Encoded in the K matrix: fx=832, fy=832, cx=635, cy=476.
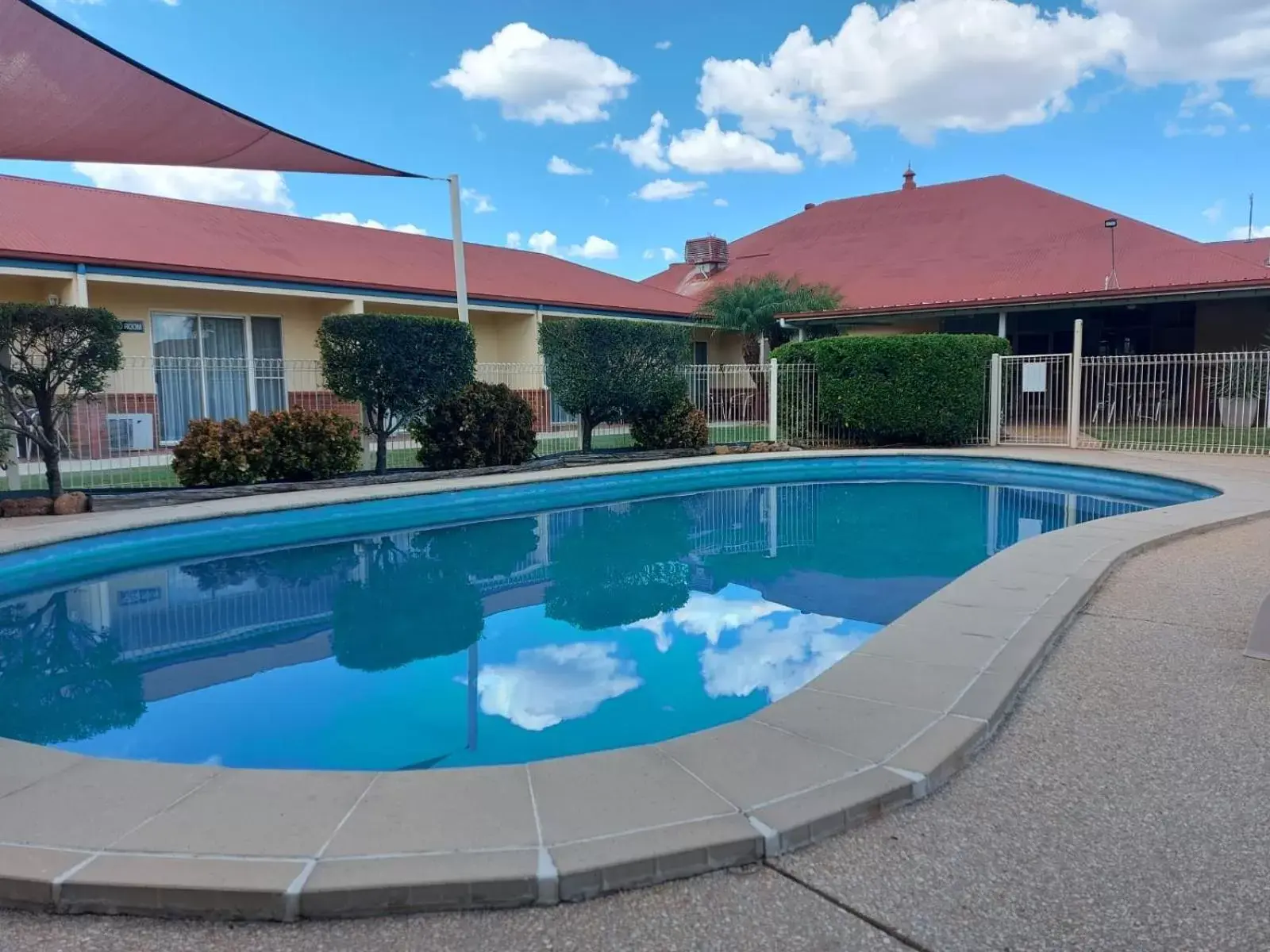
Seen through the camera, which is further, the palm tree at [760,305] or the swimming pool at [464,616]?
the palm tree at [760,305]

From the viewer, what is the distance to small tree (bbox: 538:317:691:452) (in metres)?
14.8

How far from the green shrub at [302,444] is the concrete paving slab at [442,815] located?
31.4 ft

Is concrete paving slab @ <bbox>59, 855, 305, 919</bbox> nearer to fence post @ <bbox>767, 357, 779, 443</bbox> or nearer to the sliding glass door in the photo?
the sliding glass door

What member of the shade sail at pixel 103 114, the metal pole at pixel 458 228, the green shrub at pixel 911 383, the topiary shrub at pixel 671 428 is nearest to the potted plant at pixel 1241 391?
the green shrub at pixel 911 383

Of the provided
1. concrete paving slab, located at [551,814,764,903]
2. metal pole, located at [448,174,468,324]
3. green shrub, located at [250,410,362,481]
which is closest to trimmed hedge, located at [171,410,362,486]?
green shrub, located at [250,410,362,481]

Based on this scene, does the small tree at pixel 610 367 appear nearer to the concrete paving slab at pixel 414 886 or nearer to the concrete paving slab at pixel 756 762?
the concrete paving slab at pixel 756 762

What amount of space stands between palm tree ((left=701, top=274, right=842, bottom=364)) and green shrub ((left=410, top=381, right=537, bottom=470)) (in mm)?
9403

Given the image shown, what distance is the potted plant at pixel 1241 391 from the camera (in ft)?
53.4

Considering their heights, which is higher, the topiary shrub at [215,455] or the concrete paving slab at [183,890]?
the topiary shrub at [215,455]

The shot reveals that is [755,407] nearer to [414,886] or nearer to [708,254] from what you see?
[708,254]

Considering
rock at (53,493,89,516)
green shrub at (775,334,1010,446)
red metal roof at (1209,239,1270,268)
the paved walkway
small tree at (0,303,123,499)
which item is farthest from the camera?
red metal roof at (1209,239,1270,268)

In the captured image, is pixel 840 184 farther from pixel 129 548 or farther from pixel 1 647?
pixel 1 647

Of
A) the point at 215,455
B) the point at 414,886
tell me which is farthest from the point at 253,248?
the point at 414,886

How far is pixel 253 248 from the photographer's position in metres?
16.7
